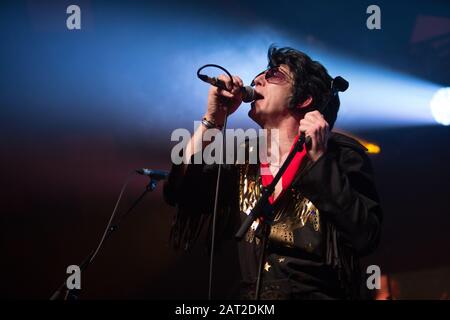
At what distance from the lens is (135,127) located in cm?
354

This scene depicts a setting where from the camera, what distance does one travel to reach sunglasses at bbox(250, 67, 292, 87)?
2.08 metres

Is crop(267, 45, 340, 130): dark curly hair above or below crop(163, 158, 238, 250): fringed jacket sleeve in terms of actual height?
above

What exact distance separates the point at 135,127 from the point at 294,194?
1.99m

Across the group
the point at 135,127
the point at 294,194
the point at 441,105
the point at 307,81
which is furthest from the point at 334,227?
the point at 441,105

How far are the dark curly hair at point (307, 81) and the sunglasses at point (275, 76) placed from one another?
5cm

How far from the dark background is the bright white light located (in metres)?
0.07

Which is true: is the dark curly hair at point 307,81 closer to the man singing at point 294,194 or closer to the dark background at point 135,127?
the man singing at point 294,194

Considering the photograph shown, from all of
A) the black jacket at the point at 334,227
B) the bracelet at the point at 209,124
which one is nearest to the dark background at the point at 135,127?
the bracelet at the point at 209,124

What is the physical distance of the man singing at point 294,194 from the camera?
163 centimetres

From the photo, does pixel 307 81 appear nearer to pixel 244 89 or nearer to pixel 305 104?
pixel 305 104

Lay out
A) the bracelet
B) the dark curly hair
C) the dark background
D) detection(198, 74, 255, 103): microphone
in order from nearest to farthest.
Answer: detection(198, 74, 255, 103): microphone, the bracelet, the dark curly hair, the dark background

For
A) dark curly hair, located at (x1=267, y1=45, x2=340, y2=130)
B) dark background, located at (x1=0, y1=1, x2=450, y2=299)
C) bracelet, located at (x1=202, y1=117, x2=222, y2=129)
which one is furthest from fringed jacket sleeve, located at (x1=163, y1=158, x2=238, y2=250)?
dark background, located at (x1=0, y1=1, x2=450, y2=299)

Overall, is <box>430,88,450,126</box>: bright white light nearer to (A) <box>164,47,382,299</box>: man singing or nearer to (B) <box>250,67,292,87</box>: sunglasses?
(A) <box>164,47,382,299</box>: man singing

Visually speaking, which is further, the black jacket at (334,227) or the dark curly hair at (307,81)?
the dark curly hair at (307,81)
